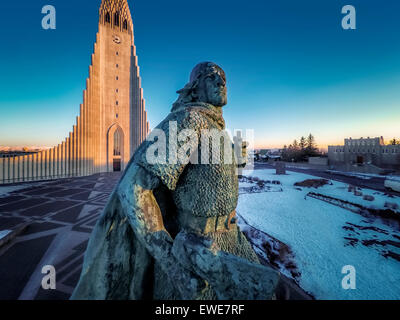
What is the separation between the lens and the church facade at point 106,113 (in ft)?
52.6

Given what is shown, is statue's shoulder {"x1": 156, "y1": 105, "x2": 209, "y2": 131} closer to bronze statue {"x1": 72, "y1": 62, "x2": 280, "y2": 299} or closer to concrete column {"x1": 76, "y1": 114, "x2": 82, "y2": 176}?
bronze statue {"x1": 72, "y1": 62, "x2": 280, "y2": 299}

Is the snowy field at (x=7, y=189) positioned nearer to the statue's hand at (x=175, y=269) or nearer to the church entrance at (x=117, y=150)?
the church entrance at (x=117, y=150)

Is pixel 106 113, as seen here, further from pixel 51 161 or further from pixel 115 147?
pixel 51 161

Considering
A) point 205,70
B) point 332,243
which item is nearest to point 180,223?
point 205,70

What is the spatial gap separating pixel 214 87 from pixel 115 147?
928 inches

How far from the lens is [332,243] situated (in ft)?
16.7

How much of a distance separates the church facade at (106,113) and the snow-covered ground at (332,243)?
17.5 m

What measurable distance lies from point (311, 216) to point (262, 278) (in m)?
8.72

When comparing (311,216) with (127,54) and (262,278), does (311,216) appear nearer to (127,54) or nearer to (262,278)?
(262,278)

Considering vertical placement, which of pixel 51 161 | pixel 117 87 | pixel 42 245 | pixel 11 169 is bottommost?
pixel 42 245

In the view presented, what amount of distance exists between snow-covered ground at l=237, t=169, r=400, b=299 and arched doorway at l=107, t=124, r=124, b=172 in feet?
57.3

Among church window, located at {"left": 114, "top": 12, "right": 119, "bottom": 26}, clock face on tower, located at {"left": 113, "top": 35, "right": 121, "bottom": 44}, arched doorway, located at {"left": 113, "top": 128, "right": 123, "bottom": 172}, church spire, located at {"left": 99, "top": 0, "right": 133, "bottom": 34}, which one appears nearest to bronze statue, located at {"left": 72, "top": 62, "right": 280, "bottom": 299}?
arched doorway, located at {"left": 113, "top": 128, "right": 123, "bottom": 172}

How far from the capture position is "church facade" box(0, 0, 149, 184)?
16031 millimetres
